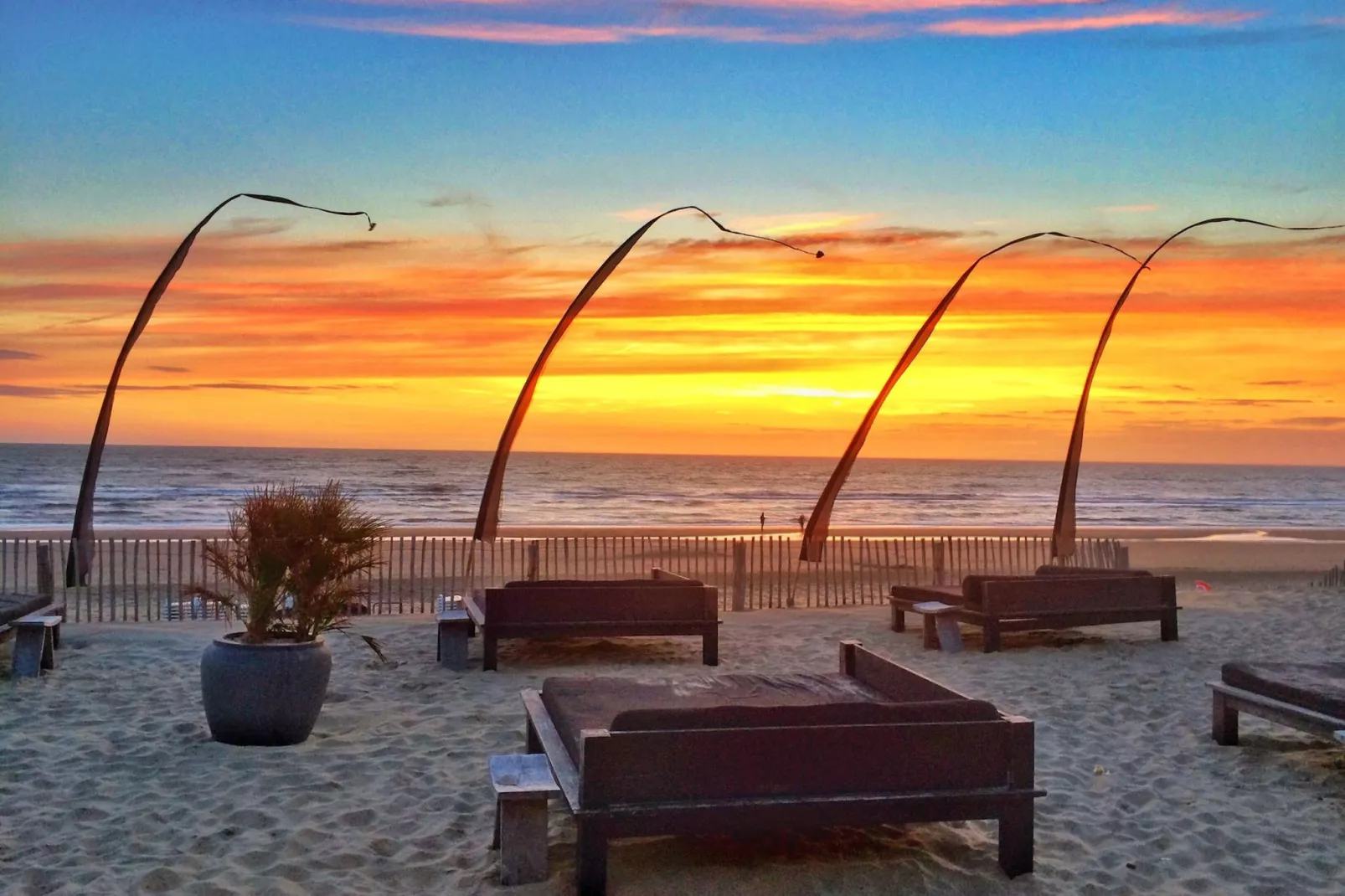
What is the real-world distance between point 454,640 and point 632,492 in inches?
1919

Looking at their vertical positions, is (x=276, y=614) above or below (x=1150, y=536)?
above

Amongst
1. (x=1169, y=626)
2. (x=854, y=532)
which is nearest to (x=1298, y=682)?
(x=1169, y=626)

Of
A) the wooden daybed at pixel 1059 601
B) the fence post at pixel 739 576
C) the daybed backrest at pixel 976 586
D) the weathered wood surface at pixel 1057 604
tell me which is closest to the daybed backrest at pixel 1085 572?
the wooden daybed at pixel 1059 601

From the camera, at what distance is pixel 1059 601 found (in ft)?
33.4

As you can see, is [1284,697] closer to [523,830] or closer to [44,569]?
[523,830]

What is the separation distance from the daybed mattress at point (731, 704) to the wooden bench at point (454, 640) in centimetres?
349

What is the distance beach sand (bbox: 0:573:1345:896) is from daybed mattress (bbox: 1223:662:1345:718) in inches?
16.2

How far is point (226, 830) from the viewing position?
4992 millimetres

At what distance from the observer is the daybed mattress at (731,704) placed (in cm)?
432

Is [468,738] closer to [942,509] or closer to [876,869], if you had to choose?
[876,869]

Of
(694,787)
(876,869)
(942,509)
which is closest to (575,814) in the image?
(694,787)

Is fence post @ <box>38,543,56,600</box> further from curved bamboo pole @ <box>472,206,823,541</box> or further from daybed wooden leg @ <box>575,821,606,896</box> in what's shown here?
daybed wooden leg @ <box>575,821,606,896</box>

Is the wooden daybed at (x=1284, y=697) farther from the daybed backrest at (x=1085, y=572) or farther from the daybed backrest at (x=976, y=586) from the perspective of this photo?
the daybed backrest at (x=1085, y=572)

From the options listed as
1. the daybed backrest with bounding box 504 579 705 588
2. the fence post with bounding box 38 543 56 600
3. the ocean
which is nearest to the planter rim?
the daybed backrest with bounding box 504 579 705 588
